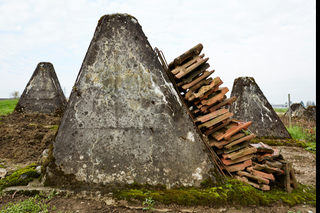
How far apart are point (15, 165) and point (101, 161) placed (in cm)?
291

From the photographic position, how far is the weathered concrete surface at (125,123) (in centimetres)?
276

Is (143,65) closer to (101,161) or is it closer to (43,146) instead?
(101,161)

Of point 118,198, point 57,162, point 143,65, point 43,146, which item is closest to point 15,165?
point 43,146

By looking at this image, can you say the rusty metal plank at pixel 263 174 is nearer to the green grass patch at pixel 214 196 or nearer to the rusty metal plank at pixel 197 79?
the green grass patch at pixel 214 196

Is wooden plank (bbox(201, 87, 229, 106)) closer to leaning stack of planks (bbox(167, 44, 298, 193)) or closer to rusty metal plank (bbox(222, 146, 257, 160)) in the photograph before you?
leaning stack of planks (bbox(167, 44, 298, 193))

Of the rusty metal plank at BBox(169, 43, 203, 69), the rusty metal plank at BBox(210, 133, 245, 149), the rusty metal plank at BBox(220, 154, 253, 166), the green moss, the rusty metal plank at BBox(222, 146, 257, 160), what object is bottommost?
the green moss

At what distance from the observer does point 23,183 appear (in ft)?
9.25

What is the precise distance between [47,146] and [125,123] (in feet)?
12.6

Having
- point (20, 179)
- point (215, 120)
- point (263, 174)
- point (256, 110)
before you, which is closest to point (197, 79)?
point (215, 120)

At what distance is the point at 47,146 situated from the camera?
5.53m

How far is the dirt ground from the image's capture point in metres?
2.45

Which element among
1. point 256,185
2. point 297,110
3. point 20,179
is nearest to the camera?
point 20,179

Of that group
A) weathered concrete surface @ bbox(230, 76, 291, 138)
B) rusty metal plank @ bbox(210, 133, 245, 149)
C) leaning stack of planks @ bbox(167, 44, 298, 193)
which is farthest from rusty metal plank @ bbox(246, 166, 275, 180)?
weathered concrete surface @ bbox(230, 76, 291, 138)

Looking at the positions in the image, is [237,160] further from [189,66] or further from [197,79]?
[189,66]
